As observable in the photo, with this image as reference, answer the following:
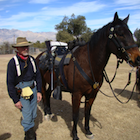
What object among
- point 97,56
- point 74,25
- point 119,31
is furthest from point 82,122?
point 74,25

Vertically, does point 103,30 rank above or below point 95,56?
above

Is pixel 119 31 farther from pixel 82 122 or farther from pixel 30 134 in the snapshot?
pixel 82 122

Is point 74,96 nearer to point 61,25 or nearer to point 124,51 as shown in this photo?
point 124,51

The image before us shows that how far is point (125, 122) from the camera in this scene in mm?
3811

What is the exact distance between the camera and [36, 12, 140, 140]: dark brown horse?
7.58ft

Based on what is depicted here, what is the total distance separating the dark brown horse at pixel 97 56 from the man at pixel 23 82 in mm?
889

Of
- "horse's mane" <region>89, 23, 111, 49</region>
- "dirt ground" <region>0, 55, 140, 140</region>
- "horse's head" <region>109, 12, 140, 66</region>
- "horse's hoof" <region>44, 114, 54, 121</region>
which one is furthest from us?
"horse's hoof" <region>44, 114, 54, 121</region>

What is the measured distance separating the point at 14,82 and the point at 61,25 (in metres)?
48.6

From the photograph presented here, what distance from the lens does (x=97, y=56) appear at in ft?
8.82

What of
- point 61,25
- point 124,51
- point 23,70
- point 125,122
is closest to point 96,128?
point 125,122

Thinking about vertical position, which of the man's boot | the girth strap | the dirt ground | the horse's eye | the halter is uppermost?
the horse's eye

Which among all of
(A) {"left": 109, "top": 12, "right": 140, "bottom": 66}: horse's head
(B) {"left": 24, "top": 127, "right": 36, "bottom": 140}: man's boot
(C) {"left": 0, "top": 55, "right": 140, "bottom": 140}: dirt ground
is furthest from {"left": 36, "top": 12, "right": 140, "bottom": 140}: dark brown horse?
(B) {"left": 24, "top": 127, "right": 36, "bottom": 140}: man's boot

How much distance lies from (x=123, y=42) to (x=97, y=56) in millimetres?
579

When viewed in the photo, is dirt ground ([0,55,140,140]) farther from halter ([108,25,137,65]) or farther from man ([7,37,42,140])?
halter ([108,25,137,65])
